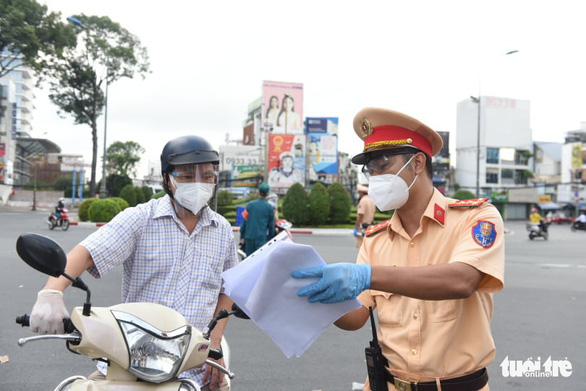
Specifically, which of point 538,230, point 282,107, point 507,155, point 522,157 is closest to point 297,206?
point 538,230

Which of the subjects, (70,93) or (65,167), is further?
(65,167)

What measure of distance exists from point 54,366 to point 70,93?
3619 cm

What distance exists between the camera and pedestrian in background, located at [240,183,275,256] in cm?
841

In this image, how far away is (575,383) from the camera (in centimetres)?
392

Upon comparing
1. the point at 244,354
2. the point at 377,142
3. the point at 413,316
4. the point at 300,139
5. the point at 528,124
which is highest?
the point at 528,124

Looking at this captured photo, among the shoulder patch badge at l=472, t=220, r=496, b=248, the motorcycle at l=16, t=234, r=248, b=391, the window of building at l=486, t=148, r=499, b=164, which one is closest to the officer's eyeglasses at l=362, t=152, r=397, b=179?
the shoulder patch badge at l=472, t=220, r=496, b=248

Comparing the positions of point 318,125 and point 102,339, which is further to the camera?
point 318,125

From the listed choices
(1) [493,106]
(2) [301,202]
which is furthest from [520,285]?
(1) [493,106]

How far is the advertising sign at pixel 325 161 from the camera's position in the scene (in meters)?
60.8

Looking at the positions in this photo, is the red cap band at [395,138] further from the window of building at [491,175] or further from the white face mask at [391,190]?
the window of building at [491,175]

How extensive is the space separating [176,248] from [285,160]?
47.7 meters

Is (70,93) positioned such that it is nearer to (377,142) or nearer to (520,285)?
(520,285)

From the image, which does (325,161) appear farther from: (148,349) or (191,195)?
(148,349)

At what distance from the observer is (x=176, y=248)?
2.07m
